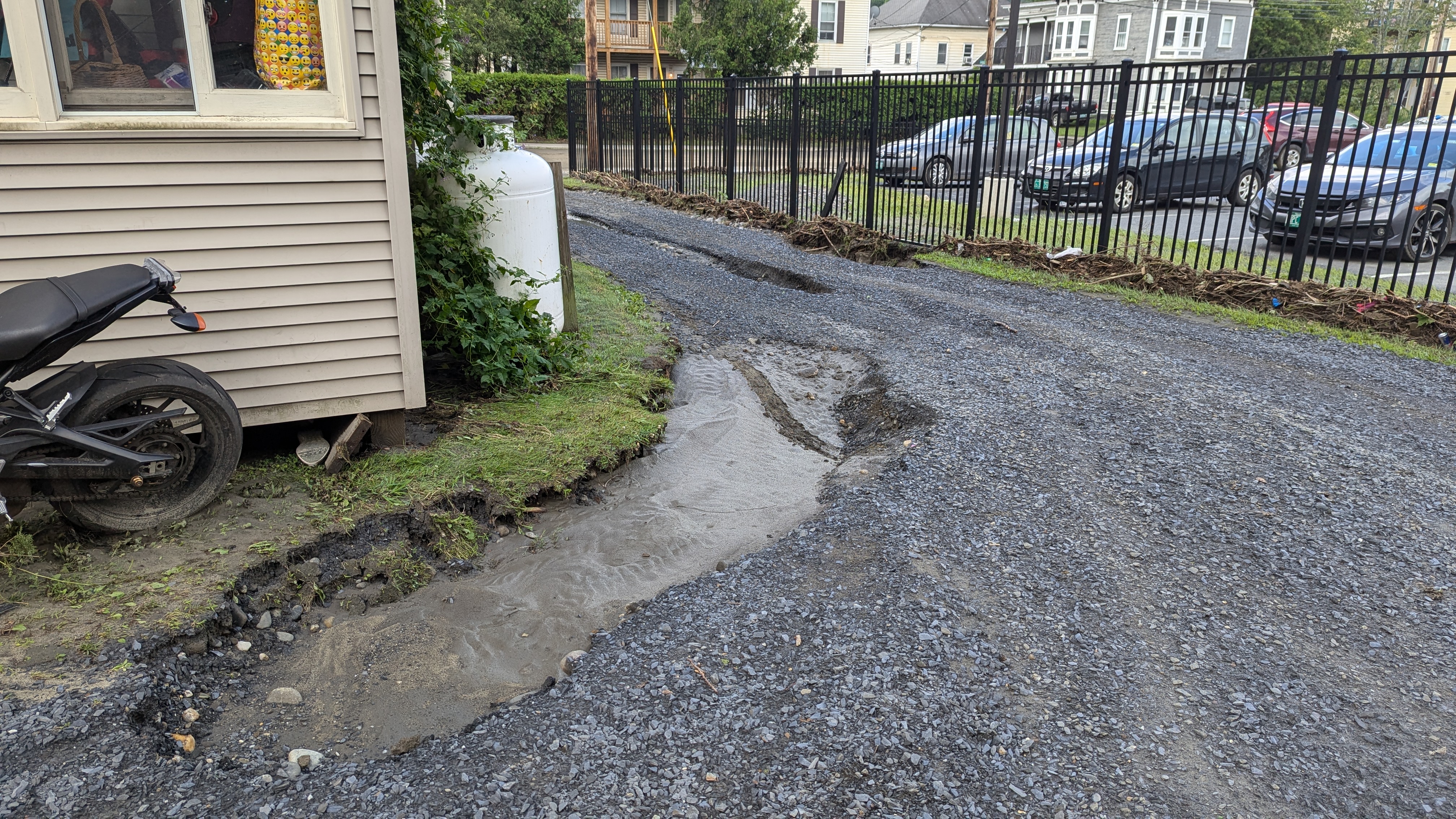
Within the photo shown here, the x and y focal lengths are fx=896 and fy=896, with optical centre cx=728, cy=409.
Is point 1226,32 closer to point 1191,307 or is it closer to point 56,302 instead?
point 1191,307

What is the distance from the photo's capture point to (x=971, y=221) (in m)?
10.5

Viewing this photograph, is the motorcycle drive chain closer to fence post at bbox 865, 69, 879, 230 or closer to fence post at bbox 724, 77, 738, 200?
fence post at bbox 865, 69, 879, 230

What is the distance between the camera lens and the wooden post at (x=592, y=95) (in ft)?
57.4

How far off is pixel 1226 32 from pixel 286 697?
58156 mm

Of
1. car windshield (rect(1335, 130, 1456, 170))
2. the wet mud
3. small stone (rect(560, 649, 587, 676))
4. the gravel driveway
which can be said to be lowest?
the wet mud

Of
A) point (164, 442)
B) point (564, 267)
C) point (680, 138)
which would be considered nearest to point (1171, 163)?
point (680, 138)

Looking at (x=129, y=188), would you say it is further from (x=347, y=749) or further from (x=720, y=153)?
(x=720, y=153)

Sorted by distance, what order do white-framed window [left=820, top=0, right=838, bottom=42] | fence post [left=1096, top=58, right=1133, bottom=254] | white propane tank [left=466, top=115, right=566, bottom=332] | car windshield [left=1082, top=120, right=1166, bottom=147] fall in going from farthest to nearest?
white-framed window [left=820, top=0, right=838, bottom=42] → car windshield [left=1082, top=120, right=1166, bottom=147] → fence post [left=1096, top=58, right=1133, bottom=254] → white propane tank [left=466, top=115, right=566, bottom=332]

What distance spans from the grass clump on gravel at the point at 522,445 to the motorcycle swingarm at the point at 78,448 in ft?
2.40

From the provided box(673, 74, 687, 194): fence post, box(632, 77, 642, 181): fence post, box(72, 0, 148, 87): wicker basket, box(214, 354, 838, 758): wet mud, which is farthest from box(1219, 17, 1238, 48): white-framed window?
box(72, 0, 148, 87): wicker basket

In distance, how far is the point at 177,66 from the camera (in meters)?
3.77

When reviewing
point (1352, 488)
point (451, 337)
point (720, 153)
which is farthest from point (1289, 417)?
point (720, 153)

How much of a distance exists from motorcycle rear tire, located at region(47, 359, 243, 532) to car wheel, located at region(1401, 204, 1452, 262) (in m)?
8.34

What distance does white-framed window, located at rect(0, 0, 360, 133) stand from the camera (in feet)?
11.6
